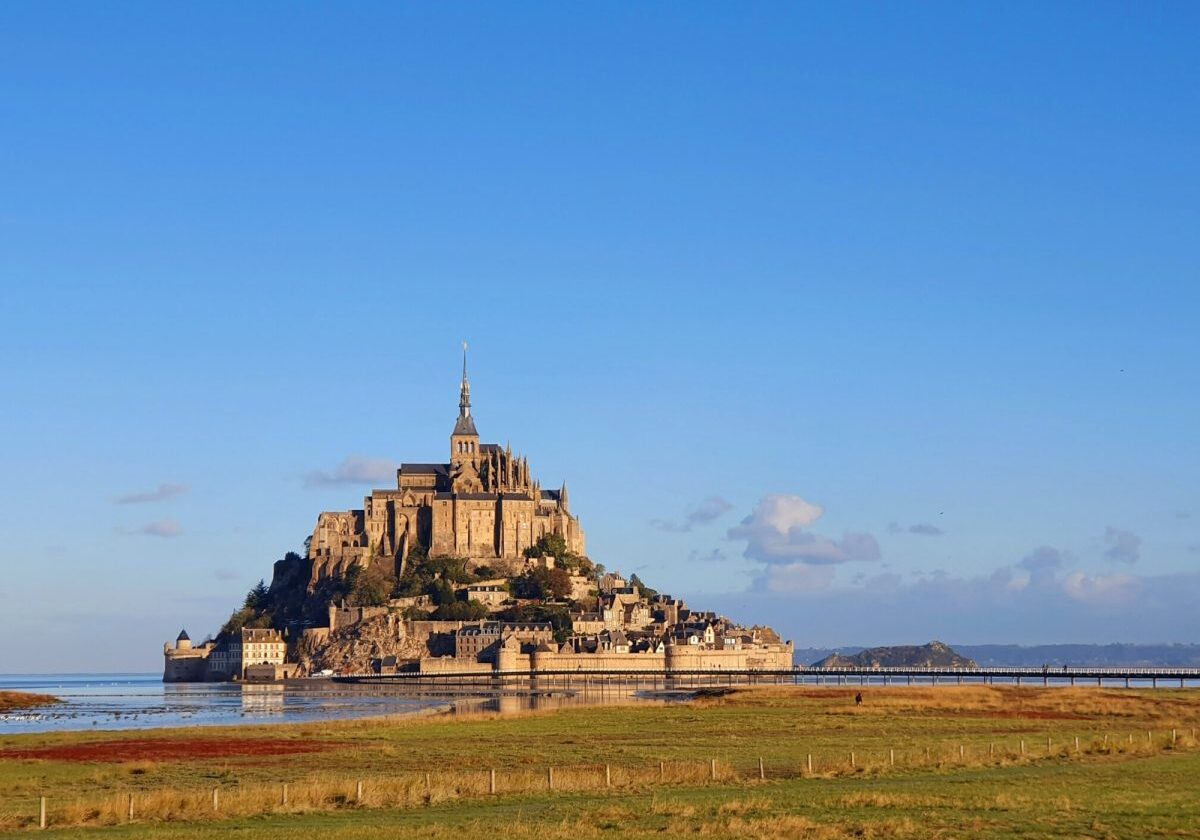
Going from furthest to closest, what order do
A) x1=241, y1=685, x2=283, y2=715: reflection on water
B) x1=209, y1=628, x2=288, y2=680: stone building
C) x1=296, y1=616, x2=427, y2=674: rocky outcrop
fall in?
x1=209, y1=628, x2=288, y2=680: stone building
x1=296, y1=616, x2=427, y2=674: rocky outcrop
x1=241, y1=685, x2=283, y2=715: reflection on water

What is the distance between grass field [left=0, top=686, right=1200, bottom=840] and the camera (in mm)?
30547

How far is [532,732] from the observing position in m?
64.1

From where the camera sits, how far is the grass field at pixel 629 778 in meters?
30.5

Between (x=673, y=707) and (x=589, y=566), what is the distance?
111 metres

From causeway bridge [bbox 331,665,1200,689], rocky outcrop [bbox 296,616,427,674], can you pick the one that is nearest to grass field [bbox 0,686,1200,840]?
causeway bridge [bbox 331,665,1200,689]

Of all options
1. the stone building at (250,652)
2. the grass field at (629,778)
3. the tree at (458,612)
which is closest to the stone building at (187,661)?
the stone building at (250,652)

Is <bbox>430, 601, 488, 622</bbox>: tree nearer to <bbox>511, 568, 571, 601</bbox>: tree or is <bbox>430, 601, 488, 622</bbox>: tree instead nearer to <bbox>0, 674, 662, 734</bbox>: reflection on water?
<bbox>511, 568, 571, 601</bbox>: tree

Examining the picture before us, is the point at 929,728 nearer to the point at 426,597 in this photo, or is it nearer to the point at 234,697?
the point at 234,697

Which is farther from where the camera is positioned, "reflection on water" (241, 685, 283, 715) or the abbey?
the abbey

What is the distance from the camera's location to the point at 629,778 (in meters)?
40.1

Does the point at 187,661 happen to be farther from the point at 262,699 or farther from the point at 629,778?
the point at 629,778

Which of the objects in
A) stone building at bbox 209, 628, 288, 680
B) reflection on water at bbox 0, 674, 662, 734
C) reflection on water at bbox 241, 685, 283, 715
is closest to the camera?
reflection on water at bbox 0, 674, 662, 734

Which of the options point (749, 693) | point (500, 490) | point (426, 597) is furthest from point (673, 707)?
point (500, 490)

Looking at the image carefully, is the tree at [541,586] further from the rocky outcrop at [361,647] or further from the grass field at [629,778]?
the grass field at [629,778]
